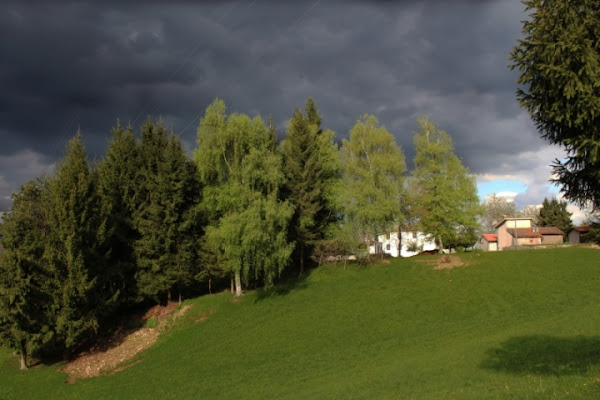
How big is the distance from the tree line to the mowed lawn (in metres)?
3.68

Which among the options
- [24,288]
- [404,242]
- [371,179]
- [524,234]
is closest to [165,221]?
[24,288]

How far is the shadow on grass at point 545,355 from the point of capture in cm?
1378

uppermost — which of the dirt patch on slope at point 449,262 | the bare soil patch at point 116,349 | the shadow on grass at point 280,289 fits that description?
the dirt patch on slope at point 449,262

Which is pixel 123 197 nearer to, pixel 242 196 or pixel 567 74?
pixel 242 196

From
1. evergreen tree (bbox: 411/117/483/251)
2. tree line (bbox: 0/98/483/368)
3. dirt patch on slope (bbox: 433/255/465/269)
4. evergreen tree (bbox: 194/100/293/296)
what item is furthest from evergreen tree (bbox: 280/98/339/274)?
dirt patch on slope (bbox: 433/255/465/269)

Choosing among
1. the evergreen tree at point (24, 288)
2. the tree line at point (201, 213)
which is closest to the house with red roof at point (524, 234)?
the tree line at point (201, 213)

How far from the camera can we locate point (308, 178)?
40812mm

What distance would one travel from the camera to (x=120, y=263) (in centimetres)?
3278

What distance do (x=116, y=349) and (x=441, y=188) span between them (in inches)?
1336

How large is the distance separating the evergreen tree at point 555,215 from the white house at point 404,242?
2351cm

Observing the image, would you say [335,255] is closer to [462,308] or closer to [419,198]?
[419,198]

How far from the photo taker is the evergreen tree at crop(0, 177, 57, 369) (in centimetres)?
2672

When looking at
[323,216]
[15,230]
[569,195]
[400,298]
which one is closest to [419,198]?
[323,216]

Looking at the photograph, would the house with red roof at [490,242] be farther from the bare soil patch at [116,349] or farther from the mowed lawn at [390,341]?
the bare soil patch at [116,349]
